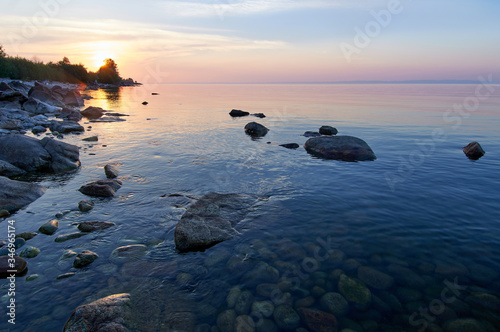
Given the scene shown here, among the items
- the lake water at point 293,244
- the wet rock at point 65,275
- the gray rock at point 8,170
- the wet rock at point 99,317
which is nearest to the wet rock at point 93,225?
A: the lake water at point 293,244

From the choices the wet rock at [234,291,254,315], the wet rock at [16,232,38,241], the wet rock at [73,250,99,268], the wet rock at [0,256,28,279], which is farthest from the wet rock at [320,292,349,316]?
the wet rock at [16,232,38,241]

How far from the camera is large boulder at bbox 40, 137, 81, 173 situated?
54.8 ft

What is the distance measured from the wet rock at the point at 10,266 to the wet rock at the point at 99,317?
10.3 feet

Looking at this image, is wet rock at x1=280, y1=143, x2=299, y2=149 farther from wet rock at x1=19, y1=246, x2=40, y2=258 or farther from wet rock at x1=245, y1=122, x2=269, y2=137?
wet rock at x1=19, y1=246, x2=40, y2=258

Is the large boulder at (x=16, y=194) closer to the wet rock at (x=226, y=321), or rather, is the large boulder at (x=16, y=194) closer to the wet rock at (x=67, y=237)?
the wet rock at (x=67, y=237)

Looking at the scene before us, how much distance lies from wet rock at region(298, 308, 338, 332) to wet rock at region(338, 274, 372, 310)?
796 millimetres

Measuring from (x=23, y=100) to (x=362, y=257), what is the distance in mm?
49246

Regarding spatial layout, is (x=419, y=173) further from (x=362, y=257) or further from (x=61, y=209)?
(x=61, y=209)

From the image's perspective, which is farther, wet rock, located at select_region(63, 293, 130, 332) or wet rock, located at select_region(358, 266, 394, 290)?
wet rock, located at select_region(358, 266, 394, 290)

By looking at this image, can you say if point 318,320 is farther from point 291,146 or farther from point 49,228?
point 291,146

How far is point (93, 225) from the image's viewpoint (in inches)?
393

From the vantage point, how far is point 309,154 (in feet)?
70.0

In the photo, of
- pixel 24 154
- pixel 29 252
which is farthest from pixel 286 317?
pixel 24 154

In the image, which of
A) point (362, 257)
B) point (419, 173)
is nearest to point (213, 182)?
point (362, 257)
